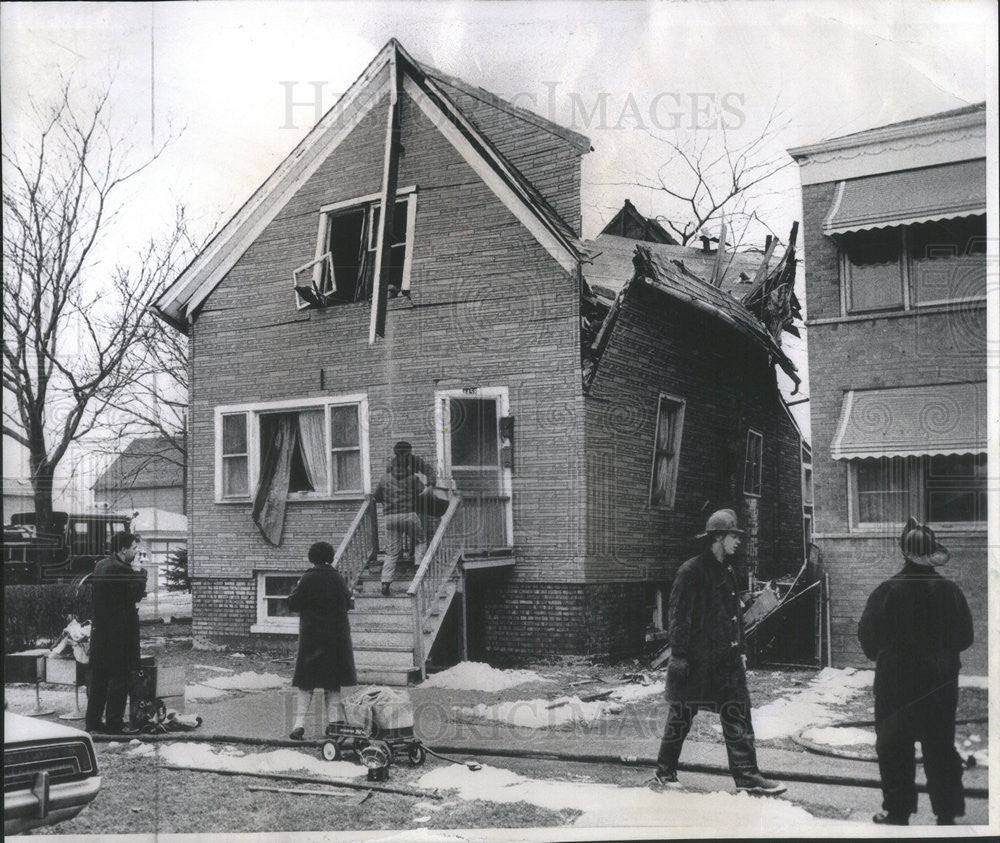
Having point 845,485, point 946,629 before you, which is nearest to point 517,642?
point 845,485

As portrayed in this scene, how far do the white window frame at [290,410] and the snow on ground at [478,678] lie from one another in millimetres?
1187

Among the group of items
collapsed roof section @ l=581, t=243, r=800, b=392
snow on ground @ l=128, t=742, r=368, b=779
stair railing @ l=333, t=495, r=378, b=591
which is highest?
collapsed roof section @ l=581, t=243, r=800, b=392

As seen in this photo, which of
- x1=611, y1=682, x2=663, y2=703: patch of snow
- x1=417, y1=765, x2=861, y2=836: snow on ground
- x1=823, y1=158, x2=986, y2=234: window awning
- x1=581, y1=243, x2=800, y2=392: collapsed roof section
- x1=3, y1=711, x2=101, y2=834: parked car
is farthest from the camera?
x1=823, y1=158, x2=986, y2=234: window awning

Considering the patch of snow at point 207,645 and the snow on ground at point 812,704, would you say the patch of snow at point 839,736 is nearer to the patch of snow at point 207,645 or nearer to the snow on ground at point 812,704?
the snow on ground at point 812,704

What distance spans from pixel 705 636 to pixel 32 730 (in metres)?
3.90

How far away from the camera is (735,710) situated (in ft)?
17.0

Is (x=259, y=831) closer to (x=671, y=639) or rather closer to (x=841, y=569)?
(x=671, y=639)

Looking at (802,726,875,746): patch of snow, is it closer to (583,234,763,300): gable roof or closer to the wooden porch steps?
the wooden porch steps

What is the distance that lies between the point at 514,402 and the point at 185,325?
2.21 meters

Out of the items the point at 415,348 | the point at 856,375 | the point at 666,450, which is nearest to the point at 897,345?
the point at 856,375

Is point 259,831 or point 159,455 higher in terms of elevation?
point 159,455

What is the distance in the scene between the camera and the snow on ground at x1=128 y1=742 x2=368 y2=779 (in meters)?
5.32

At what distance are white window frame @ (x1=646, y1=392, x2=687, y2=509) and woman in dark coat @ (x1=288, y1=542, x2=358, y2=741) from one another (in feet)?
6.39

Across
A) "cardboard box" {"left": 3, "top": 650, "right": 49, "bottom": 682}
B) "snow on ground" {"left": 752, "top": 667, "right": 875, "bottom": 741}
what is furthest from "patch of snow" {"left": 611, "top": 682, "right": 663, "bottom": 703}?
"cardboard box" {"left": 3, "top": 650, "right": 49, "bottom": 682}
